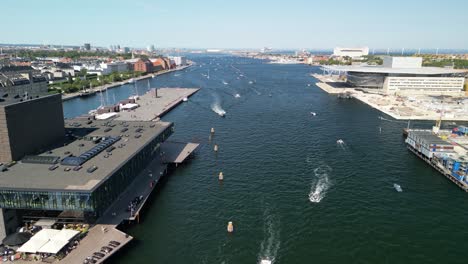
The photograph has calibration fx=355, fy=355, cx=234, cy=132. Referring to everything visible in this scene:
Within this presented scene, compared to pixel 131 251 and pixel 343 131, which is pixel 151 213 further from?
pixel 343 131

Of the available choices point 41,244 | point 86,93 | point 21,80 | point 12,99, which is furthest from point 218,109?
point 41,244

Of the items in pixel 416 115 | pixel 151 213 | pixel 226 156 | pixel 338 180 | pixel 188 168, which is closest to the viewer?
pixel 151 213

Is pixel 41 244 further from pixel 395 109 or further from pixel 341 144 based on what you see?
pixel 395 109

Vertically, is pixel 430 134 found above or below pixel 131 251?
above

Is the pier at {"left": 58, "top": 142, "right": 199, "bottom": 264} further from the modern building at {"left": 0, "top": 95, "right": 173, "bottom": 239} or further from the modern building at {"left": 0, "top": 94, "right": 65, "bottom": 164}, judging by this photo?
the modern building at {"left": 0, "top": 94, "right": 65, "bottom": 164}

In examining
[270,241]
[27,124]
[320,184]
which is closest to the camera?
[270,241]

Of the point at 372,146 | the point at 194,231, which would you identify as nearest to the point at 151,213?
the point at 194,231

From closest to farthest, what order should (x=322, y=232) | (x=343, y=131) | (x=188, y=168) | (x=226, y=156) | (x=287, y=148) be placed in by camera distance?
1. (x=322, y=232)
2. (x=188, y=168)
3. (x=226, y=156)
4. (x=287, y=148)
5. (x=343, y=131)
